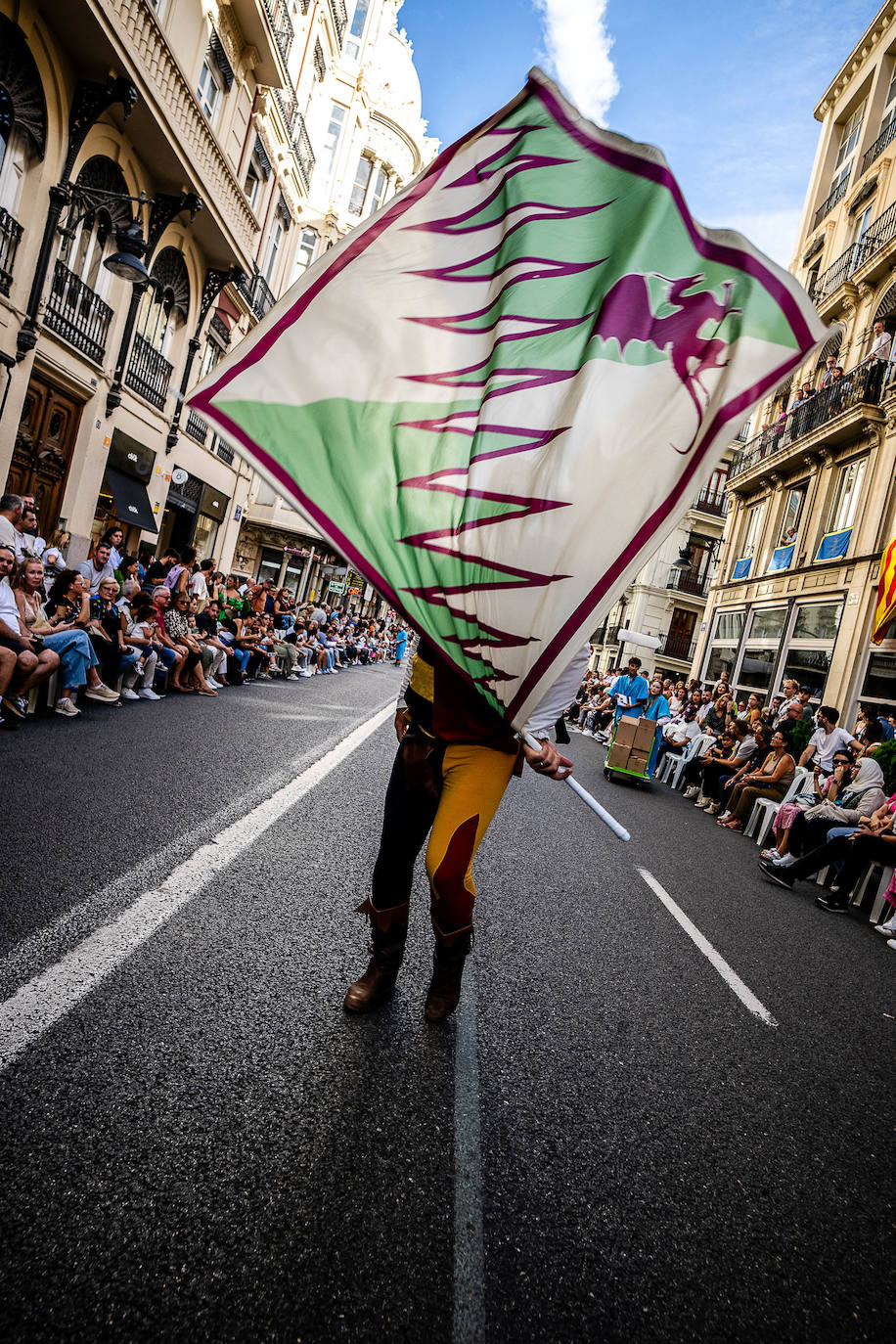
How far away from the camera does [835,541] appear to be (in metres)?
21.1

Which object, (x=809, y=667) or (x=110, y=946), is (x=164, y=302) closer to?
(x=809, y=667)

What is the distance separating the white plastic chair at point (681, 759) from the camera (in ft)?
49.0

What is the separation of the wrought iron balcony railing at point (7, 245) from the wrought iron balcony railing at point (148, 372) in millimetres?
4665

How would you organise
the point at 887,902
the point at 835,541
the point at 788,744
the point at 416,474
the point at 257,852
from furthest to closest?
the point at 835,541, the point at 788,744, the point at 887,902, the point at 257,852, the point at 416,474

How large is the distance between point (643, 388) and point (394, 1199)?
238cm

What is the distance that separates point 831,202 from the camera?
26.3m

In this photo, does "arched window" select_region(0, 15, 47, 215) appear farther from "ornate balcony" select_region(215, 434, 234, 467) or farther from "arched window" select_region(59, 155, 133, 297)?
"ornate balcony" select_region(215, 434, 234, 467)

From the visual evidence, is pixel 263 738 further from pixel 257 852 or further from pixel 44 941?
pixel 44 941

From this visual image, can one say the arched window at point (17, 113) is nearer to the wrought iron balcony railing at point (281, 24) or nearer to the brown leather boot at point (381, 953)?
the wrought iron balcony railing at point (281, 24)

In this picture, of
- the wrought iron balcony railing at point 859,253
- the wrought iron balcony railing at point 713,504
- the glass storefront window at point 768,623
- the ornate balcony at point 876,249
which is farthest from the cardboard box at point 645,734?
the wrought iron balcony railing at point 713,504

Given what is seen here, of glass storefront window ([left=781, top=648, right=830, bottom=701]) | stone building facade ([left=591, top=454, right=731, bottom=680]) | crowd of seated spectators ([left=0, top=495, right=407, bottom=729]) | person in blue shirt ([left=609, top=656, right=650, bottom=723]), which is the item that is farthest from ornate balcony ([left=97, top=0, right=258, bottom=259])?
stone building facade ([left=591, top=454, right=731, bottom=680])

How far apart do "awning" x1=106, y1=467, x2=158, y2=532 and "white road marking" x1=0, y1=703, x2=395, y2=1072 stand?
545 inches

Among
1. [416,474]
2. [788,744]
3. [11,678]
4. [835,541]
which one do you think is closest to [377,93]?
[835,541]

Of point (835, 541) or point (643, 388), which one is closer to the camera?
point (643, 388)
